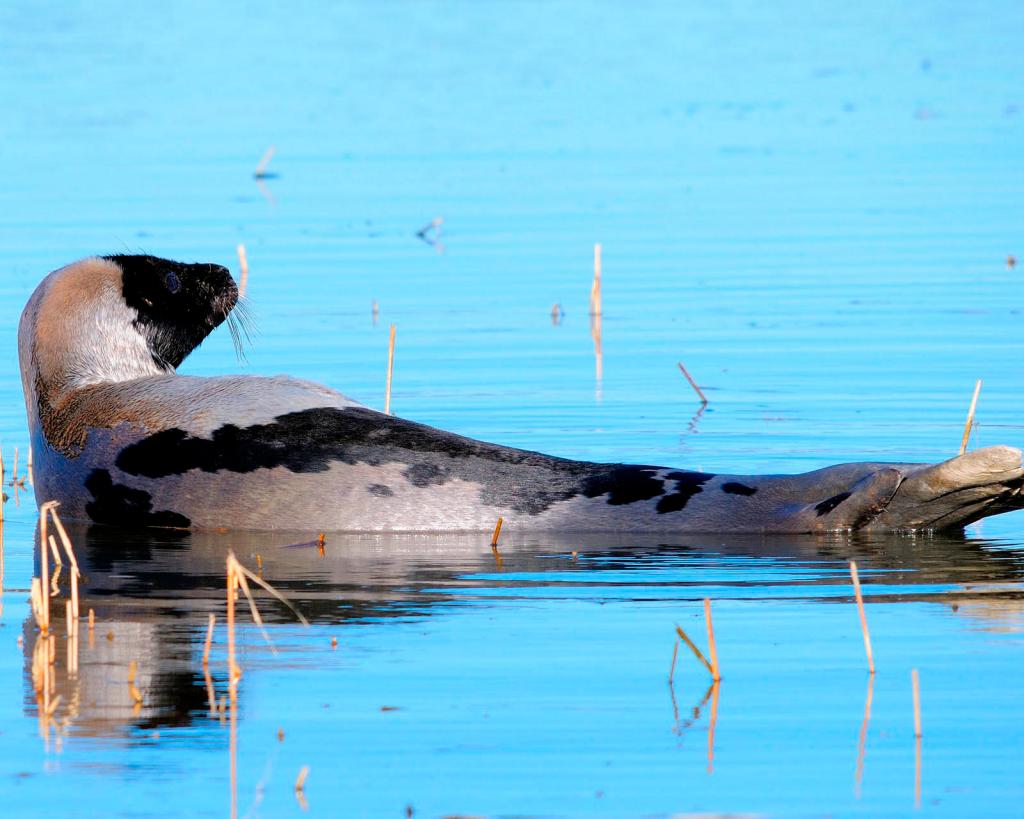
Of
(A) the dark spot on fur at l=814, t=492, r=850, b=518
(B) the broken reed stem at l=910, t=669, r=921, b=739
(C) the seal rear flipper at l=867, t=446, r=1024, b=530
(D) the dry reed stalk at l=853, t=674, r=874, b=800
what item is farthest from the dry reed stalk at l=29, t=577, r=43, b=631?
(C) the seal rear flipper at l=867, t=446, r=1024, b=530

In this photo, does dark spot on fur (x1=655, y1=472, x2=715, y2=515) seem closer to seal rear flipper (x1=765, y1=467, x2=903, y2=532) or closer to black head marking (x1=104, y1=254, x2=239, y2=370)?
seal rear flipper (x1=765, y1=467, x2=903, y2=532)

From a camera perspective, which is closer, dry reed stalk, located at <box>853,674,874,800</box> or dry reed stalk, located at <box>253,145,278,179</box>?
dry reed stalk, located at <box>853,674,874,800</box>

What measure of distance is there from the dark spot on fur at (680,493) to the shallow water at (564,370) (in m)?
0.16

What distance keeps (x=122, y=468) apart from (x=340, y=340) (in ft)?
13.2

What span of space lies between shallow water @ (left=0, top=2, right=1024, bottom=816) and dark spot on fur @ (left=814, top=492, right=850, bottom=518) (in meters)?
0.12

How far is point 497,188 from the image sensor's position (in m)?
16.2

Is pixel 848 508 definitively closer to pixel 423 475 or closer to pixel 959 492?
Result: pixel 959 492

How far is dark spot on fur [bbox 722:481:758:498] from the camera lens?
23.5 ft

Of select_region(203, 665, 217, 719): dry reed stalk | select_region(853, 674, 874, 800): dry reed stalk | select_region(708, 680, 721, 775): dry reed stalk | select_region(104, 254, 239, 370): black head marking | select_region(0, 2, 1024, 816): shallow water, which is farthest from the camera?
select_region(104, 254, 239, 370): black head marking

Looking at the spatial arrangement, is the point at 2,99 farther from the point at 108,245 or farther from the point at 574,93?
the point at 108,245

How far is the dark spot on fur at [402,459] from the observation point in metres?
7.23

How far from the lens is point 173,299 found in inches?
320

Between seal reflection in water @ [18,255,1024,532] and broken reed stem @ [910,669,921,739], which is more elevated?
seal reflection in water @ [18,255,1024,532]

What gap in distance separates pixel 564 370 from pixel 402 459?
3.49 m
